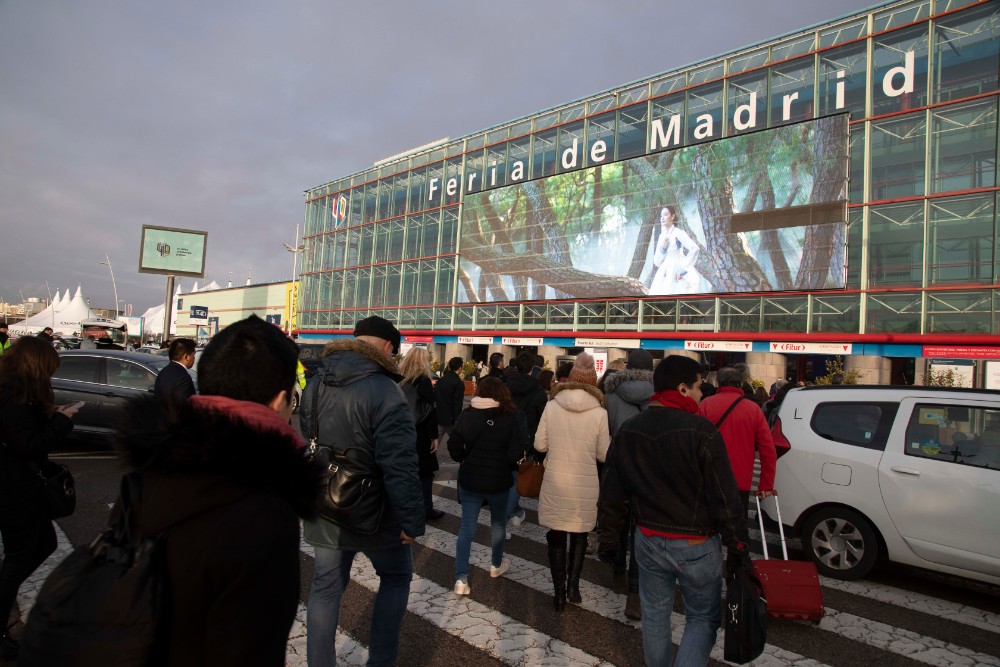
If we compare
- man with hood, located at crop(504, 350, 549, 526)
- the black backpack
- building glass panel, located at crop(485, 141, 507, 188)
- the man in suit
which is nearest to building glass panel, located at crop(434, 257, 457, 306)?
building glass panel, located at crop(485, 141, 507, 188)

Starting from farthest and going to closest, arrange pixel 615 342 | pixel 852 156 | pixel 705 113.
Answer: pixel 615 342
pixel 705 113
pixel 852 156

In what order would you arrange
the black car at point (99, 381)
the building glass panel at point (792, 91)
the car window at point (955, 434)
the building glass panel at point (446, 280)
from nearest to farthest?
the car window at point (955, 434), the black car at point (99, 381), the building glass panel at point (792, 91), the building glass panel at point (446, 280)

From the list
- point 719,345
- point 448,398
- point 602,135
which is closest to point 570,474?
point 448,398

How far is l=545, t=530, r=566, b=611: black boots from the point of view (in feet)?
15.2

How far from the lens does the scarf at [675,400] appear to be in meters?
3.28

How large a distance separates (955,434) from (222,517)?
5981 mm

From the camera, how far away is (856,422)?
5766 mm

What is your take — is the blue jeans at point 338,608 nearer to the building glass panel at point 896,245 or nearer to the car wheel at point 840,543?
the car wheel at point 840,543

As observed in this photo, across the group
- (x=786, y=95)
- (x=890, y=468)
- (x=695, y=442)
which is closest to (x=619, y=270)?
(x=786, y=95)

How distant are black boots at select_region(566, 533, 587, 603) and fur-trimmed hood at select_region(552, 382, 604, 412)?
39.1 inches

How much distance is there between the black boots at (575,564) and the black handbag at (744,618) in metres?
1.81

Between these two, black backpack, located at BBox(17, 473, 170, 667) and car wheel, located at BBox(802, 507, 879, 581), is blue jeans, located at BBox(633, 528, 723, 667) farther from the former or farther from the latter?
car wheel, located at BBox(802, 507, 879, 581)

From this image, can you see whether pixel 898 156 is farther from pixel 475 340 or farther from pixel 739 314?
pixel 475 340

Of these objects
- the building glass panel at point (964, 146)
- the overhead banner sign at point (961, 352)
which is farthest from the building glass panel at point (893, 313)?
the building glass panel at point (964, 146)
